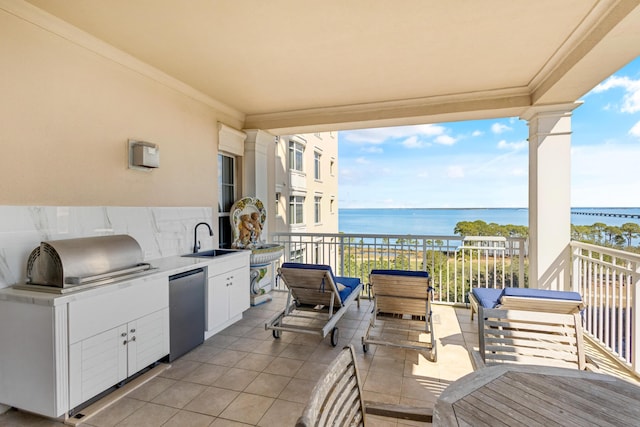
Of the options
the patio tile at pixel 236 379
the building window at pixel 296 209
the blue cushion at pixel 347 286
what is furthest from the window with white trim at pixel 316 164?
the patio tile at pixel 236 379

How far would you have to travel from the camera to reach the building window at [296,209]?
11.1 meters

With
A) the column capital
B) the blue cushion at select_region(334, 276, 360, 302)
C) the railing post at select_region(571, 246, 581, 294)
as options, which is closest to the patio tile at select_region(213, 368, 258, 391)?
the blue cushion at select_region(334, 276, 360, 302)

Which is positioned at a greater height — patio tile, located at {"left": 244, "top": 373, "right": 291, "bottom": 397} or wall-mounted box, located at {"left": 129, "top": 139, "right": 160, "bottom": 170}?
wall-mounted box, located at {"left": 129, "top": 139, "right": 160, "bottom": 170}

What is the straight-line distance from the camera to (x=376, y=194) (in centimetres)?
3506

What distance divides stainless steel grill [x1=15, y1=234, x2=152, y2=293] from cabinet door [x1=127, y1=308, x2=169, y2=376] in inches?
15.4

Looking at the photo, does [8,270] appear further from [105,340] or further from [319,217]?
[319,217]

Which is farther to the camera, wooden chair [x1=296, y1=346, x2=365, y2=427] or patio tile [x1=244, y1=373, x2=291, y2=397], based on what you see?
patio tile [x1=244, y1=373, x2=291, y2=397]

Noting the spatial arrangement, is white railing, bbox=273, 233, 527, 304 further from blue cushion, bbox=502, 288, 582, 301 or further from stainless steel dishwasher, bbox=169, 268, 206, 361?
stainless steel dishwasher, bbox=169, 268, 206, 361

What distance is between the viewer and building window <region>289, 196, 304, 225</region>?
11095 millimetres

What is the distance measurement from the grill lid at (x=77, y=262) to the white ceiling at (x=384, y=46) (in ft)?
5.61

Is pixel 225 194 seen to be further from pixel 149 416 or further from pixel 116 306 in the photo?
pixel 149 416

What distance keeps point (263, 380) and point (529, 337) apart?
Result: 1.94 m

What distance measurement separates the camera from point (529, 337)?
1755mm

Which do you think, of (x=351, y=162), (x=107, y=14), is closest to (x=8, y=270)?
(x=107, y=14)
